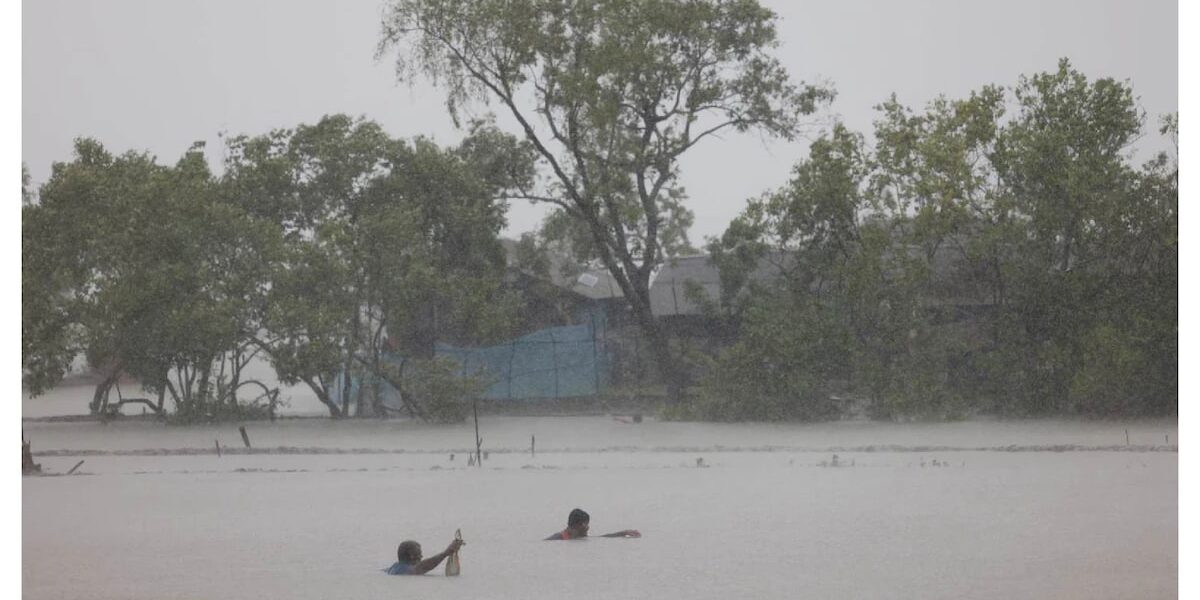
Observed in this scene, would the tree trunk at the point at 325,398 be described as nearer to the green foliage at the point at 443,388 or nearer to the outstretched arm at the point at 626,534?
the green foliage at the point at 443,388

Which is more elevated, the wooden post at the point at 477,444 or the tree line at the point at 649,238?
the tree line at the point at 649,238

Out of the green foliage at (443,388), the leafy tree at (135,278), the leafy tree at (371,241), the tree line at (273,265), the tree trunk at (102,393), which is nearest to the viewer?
the leafy tree at (135,278)

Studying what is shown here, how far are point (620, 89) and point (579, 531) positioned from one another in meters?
3.82

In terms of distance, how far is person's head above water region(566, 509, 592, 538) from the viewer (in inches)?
205

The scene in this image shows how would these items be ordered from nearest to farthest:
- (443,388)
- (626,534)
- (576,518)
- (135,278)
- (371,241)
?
(576,518) → (626,534) → (135,278) → (371,241) → (443,388)

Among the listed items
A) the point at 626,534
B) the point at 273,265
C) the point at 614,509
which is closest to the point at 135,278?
the point at 273,265

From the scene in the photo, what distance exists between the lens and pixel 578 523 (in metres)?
5.22

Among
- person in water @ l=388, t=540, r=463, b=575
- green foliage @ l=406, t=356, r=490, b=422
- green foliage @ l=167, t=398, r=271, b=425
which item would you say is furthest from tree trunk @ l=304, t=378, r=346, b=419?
person in water @ l=388, t=540, r=463, b=575

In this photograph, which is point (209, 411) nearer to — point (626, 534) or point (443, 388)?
point (443, 388)

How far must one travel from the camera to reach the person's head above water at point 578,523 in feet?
17.1

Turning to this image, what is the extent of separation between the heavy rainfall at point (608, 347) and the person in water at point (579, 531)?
0.02 metres

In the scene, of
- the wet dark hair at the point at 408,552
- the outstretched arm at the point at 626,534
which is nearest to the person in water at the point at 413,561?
the wet dark hair at the point at 408,552
